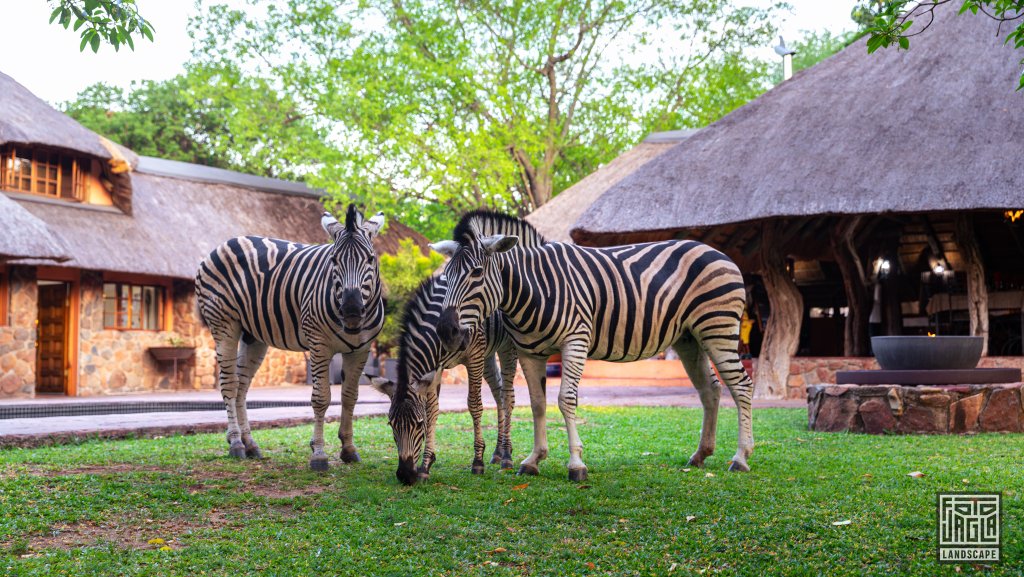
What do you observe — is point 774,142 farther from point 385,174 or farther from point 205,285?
point 385,174

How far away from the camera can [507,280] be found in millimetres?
5953

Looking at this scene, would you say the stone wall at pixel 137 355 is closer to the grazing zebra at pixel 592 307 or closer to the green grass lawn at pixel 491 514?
the green grass lawn at pixel 491 514

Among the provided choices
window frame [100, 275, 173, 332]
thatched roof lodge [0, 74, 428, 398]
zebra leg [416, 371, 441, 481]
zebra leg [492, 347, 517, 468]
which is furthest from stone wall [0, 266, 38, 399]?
zebra leg [416, 371, 441, 481]

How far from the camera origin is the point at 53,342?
717 inches

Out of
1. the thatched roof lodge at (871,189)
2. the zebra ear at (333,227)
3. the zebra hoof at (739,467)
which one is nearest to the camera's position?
the zebra hoof at (739,467)

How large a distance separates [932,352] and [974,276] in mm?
5650

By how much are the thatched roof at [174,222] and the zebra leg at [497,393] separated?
12456 mm

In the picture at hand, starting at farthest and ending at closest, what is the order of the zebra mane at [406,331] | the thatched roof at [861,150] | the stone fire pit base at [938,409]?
the thatched roof at [861,150]
the stone fire pit base at [938,409]
the zebra mane at [406,331]

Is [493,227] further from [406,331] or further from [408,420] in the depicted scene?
[408,420]

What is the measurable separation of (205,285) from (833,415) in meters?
6.01

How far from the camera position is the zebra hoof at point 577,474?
5891mm

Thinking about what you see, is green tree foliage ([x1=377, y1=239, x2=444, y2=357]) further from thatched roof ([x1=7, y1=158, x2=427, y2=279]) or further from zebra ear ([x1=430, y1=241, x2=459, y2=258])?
zebra ear ([x1=430, y1=241, x2=459, y2=258])

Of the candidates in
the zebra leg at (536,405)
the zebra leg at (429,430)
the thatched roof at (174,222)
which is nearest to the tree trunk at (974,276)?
the zebra leg at (536,405)

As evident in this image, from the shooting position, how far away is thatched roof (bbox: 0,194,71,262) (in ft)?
47.6
